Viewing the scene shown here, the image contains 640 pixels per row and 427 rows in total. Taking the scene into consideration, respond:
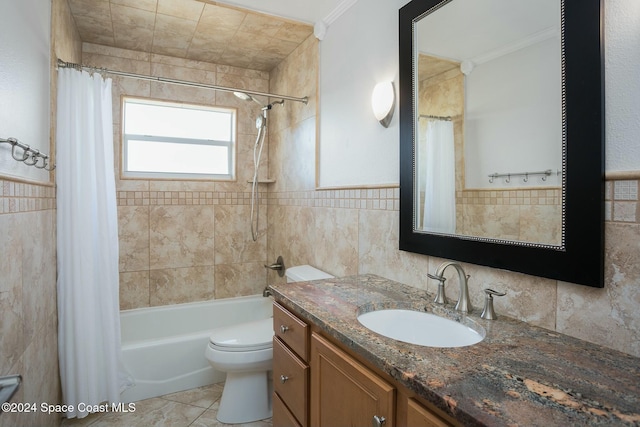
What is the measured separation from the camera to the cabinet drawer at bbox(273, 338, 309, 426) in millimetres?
1268

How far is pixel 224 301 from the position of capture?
3.07 metres

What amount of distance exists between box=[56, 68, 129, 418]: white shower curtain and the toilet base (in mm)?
642

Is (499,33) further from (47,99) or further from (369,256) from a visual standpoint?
(47,99)

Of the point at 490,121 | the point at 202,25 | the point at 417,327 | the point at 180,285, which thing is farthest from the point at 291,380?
the point at 202,25

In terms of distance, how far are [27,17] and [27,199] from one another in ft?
2.39

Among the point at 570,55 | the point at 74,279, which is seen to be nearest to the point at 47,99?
the point at 74,279

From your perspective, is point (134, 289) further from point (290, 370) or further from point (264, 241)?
point (290, 370)

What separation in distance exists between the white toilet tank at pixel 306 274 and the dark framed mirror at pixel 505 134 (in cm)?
74

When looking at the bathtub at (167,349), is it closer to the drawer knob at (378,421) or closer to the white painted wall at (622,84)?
the drawer knob at (378,421)

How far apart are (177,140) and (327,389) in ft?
8.55

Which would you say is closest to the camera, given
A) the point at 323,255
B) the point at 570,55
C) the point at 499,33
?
the point at 570,55

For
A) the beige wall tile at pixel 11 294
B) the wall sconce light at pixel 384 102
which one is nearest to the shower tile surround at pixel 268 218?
the wall sconce light at pixel 384 102

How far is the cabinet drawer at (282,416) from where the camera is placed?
137cm

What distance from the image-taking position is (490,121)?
3.95ft
